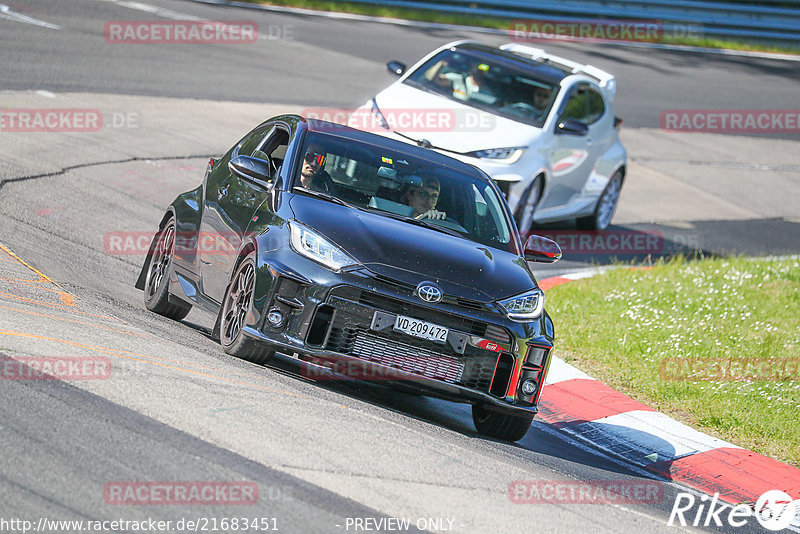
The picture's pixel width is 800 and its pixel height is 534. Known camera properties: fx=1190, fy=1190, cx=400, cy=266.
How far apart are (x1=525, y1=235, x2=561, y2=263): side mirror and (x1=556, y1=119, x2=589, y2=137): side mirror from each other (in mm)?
5746

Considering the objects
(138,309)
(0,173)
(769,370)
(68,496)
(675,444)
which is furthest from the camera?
(0,173)

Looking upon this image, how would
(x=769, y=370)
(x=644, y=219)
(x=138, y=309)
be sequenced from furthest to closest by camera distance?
(x=644, y=219) → (x=769, y=370) → (x=138, y=309)

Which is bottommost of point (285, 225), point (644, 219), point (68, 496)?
point (644, 219)

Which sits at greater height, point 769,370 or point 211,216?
point 211,216

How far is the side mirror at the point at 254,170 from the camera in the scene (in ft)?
25.0

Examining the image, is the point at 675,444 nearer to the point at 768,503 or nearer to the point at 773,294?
the point at 768,503

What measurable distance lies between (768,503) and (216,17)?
18.7 meters

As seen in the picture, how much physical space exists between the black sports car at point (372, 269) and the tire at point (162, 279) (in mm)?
115

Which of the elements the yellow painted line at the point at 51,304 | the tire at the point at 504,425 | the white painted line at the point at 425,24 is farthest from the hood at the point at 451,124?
the white painted line at the point at 425,24

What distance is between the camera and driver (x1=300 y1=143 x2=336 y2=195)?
7621 mm

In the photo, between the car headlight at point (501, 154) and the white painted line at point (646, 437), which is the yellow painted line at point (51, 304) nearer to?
the white painted line at point (646, 437)

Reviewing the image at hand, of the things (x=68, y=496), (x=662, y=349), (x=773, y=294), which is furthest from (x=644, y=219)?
(x=68, y=496)

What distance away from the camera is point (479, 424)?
24.3ft

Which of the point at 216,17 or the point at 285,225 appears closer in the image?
the point at 285,225
